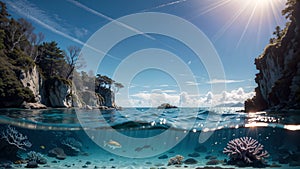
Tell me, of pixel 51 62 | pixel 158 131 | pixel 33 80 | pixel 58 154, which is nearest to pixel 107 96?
pixel 51 62

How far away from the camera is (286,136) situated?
1562 cm

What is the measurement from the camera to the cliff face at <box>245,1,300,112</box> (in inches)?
768

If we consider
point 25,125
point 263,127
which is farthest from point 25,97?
point 263,127

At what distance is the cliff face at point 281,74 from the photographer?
19.5 meters

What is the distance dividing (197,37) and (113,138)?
13.3 metres

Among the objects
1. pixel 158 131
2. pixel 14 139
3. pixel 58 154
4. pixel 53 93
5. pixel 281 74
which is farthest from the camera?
pixel 53 93

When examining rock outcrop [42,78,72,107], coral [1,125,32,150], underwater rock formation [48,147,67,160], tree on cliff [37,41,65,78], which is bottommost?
underwater rock formation [48,147,67,160]

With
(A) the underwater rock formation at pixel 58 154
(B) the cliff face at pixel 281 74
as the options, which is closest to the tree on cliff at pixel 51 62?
(A) the underwater rock formation at pixel 58 154

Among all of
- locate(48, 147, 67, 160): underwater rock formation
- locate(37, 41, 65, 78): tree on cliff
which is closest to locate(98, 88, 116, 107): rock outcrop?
locate(37, 41, 65, 78): tree on cliff

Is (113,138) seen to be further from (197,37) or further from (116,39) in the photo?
(197,37)

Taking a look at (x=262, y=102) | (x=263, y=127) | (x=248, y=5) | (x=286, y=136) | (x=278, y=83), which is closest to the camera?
(x=248, y=5)

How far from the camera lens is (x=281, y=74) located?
22.3 meters

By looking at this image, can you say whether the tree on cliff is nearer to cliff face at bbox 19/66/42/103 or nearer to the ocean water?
cliff face at bbox 19/66/42/103

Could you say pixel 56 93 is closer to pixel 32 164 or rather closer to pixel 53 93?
pixel 53 93
